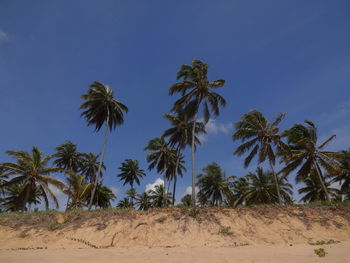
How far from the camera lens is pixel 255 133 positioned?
74.1ft

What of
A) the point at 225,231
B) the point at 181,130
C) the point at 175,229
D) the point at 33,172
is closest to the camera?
the point at 225,231

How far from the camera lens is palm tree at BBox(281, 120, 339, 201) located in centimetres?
2066

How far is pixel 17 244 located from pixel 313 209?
62.6 ft

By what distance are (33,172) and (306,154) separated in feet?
93.1

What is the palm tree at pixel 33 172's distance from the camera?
64.0 feet

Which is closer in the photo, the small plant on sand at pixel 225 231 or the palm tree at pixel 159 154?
the small plant on sand at pixel 225 231

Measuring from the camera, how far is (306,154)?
21.5 m

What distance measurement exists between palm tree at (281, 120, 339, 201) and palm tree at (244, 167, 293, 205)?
28.6ft

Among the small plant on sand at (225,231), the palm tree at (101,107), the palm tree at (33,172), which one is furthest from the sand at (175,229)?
the palm tree at (101,107)

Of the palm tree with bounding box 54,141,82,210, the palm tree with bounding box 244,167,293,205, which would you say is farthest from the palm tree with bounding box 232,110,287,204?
the palm tree with bounding box 54,141,82,210

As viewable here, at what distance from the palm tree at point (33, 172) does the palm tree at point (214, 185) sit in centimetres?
2330

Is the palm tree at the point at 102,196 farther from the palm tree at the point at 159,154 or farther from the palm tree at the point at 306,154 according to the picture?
the palm tree at the point at 306,154

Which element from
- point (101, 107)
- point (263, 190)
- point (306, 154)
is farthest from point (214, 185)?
point (101, 107)

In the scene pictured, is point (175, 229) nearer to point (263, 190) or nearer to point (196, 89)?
point (196, 89)
